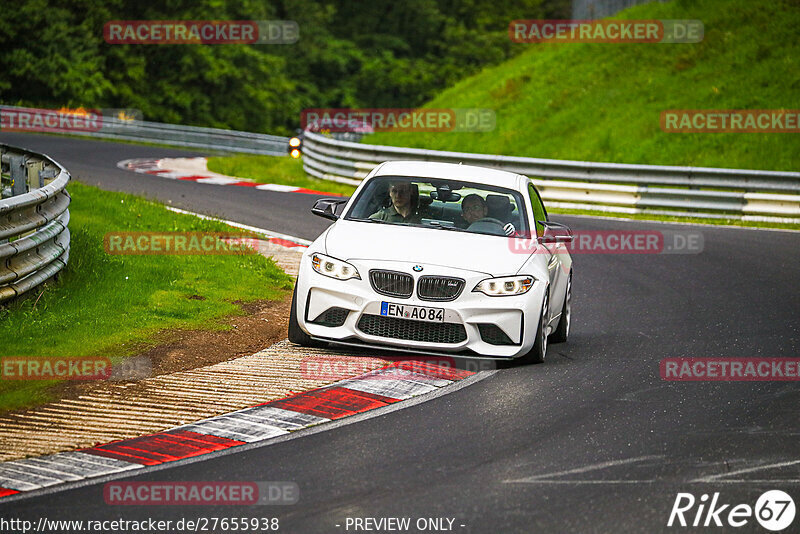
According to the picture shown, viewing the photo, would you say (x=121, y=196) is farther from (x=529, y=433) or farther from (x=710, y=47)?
(x=710, y=47)

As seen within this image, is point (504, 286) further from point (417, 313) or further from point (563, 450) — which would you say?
point (563, 450)

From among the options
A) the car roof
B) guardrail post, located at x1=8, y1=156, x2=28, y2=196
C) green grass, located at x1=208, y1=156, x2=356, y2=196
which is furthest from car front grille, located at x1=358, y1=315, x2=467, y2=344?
green grass, located at x1=208, y1=156, x2=356, y2=196

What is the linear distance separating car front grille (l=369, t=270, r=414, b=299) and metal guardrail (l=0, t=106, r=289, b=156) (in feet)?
91.7

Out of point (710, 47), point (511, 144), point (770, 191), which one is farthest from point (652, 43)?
point (770, 191)

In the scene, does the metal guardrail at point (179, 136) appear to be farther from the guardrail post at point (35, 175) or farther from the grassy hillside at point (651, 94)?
the guardrail post at point (35, 175)

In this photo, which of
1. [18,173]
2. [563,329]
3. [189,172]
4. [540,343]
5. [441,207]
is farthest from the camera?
[189,172]

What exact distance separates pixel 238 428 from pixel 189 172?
20564 mm

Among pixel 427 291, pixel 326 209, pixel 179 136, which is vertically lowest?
pixel 179 136

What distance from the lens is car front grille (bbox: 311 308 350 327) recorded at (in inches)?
361

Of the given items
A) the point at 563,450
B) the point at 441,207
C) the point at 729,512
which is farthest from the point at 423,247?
the point at 729,512

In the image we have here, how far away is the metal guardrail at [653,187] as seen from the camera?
21.9m

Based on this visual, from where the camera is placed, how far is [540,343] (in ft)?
30.9

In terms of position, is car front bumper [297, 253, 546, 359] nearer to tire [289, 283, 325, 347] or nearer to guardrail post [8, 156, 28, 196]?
tire [289, 283, 325, 347]

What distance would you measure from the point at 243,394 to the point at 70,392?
1.17 meters
